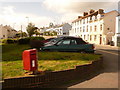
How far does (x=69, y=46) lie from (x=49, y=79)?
516 centimetres

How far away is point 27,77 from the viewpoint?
4117 millimetres

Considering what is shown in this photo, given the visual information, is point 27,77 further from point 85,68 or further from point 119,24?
point 119,24

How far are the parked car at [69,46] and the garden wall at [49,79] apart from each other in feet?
12.5

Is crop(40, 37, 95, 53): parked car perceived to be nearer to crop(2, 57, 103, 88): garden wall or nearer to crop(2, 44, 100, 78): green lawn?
crop(2, 44, 100, 78): green lawn

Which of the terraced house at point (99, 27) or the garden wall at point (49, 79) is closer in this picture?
the garden wall at point (49, 79)

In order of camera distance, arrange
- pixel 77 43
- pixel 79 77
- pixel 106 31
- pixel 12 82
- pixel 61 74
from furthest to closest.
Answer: pixel 106 31, pixel 77 43, pixel 79 77, pixel 61 74, pixel 12 82

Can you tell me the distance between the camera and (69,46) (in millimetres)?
9391

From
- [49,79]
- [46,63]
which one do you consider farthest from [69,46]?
[49,79]

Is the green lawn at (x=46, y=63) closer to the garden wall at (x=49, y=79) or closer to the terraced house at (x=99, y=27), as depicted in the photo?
the garden wall at (x=49, y=79)

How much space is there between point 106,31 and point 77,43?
93.7 feet

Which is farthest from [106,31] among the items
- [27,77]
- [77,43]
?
[27,77]

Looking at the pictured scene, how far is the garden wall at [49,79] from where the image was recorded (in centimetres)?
399

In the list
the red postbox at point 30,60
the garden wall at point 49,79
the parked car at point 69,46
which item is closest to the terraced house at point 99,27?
the parked car at point 69,46

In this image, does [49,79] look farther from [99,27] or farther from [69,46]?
[99,27]
